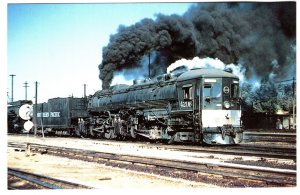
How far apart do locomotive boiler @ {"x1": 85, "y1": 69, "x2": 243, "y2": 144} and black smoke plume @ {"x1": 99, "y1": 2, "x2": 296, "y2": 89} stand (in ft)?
6.05

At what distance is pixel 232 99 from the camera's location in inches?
525

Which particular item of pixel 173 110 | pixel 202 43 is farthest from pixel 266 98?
pixel 173 110

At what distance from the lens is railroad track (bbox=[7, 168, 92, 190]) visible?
7.69 m

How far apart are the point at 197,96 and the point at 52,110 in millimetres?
13983

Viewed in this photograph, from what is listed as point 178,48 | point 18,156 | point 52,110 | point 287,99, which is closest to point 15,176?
point 18,156

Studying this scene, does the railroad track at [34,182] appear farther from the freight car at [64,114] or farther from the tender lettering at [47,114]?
the tender lettering at [47,114]

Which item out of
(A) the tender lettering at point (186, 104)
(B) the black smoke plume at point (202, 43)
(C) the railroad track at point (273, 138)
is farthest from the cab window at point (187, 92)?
(C) the railroad track at point (273, 138)

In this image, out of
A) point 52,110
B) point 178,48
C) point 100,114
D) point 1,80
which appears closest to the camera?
point 1,80

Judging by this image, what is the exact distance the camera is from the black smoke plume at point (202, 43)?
553 inches

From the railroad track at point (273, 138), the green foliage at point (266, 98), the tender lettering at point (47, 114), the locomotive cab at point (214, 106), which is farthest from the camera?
the green foliage at point (266, 98)

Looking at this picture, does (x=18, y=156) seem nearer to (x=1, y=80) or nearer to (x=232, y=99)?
(x=1, y=80)

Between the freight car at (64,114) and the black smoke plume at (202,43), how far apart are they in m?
2.96

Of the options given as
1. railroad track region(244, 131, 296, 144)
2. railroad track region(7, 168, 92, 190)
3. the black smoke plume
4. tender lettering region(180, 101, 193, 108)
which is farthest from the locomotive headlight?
railroad track region(7, 168, 92, 190)

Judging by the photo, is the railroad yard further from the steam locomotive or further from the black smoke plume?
the black smoke plume
